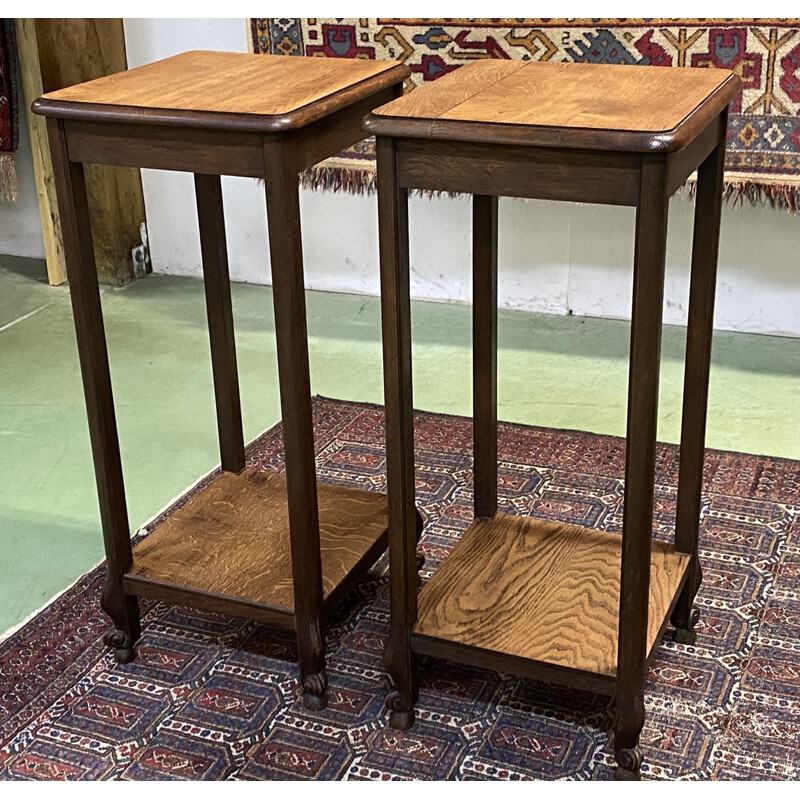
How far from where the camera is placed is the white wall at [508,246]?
382cm

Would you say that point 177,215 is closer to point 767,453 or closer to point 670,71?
point 767,453

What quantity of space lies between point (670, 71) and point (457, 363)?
70.3 inches

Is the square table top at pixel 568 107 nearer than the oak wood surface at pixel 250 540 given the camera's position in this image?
Yes

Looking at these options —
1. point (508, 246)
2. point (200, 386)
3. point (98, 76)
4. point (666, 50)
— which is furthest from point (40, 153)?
point (666, 50)

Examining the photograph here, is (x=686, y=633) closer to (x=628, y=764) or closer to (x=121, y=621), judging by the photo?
(x=628, y=764)

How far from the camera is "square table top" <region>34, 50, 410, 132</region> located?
6.14ft

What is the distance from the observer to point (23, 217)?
474 cm

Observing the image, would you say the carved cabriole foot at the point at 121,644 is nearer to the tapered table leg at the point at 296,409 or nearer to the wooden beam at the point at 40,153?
the tapered table leg at the point at 296,409

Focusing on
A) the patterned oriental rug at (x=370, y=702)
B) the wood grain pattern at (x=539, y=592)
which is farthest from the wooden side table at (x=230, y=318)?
the wood grain pattern at (x=539, y=592)

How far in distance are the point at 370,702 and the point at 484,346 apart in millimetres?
697

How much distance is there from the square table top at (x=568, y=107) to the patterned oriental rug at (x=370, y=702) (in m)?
1.03

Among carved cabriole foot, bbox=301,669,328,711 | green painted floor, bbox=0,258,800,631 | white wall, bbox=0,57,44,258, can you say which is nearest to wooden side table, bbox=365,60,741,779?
carved cabriole foot, bbox=301,669,328,711

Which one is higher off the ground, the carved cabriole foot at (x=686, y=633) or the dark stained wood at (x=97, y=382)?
the dark stained wood at (x=97, y=382)

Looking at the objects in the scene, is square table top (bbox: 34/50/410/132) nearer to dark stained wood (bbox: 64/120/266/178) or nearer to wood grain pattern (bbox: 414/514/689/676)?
dark stained wood (bbox: 64/120/266/178)
